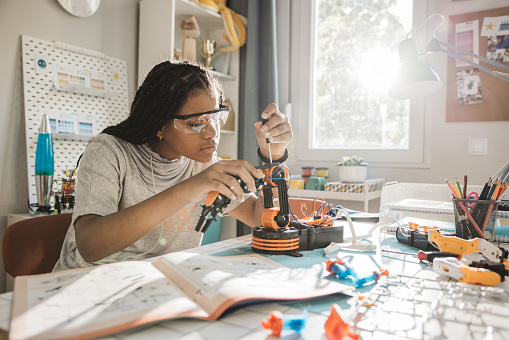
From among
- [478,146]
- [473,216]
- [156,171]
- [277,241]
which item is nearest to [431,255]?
[473,216]

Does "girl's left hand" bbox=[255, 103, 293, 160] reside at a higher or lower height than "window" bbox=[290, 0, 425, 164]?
lower

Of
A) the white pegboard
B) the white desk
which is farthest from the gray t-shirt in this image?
the white pegboard

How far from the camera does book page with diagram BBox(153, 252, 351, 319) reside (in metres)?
0.58

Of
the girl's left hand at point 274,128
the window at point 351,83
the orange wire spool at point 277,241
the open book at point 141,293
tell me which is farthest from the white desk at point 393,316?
the window at point 351,83

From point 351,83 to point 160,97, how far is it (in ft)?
6.40

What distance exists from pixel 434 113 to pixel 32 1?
235 centimetres

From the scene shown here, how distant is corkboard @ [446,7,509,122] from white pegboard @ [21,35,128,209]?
199cm

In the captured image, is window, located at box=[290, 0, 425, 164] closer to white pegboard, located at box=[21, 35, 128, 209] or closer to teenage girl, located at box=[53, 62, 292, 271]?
white pegboard, located at box=[21, 35, 128, 209]

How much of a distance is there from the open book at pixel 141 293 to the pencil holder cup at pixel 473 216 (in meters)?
0.47

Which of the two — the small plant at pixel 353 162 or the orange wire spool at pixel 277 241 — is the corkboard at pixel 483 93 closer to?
the small plant at pixel 353 162

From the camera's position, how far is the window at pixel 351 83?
263cm

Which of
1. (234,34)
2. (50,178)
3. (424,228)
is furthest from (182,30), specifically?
(424,228)

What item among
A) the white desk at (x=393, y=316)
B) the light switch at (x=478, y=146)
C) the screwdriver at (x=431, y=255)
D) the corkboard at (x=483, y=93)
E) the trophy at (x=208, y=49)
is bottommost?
the white desk at (x=393, y=316)

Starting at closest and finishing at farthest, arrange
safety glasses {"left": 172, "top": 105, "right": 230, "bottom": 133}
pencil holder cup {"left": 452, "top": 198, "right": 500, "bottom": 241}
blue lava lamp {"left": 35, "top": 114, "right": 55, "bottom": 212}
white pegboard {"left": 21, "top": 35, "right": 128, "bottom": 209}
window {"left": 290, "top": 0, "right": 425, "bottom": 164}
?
pencil holder cup {"left": 452, "top": 198, "right": 500, "bottom": 241}
safety glasses {"left": 172, "top": 105, "right": 230, "bottom": 133}
blue lava lamp {"left": 35, "top": 114, "right": 55, "bottom": 212}
white pegboard {"left": 21, "top": 35, "right": 128, "bottom": 209}
window {"left": 290, "top": 0, "right": 425, "bottom": 164}
